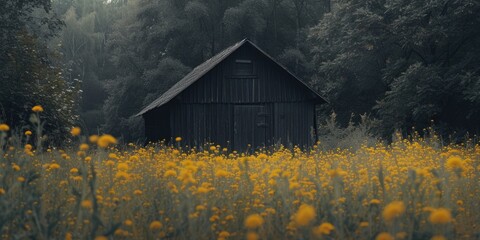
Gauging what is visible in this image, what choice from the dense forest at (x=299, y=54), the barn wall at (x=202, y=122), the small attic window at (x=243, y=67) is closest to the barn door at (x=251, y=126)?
the barn wall at (x=202, y=122)

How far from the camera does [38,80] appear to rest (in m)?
17.0

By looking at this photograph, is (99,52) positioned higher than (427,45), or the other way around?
(99,52)

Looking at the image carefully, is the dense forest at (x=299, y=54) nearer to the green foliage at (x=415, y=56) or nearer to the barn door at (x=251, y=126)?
the green foliage at (x=415, y=56)

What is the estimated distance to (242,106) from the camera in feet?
63.8

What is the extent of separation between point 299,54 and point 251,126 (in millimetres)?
14161

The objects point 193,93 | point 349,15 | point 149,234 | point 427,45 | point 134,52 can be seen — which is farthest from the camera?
point 134,52

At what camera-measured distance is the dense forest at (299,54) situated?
1680 centimetres

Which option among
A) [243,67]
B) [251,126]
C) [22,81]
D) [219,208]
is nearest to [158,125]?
[251,126]

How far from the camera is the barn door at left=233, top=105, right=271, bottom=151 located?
757 inches

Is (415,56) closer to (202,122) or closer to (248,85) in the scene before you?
(248,85)

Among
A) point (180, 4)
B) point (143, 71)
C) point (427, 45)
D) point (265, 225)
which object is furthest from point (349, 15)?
point (265, 225)

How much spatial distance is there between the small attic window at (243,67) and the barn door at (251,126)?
1.32 metres

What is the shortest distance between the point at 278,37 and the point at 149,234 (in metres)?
32.7

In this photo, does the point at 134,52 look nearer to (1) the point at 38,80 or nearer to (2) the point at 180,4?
(2) the point at 180,4
